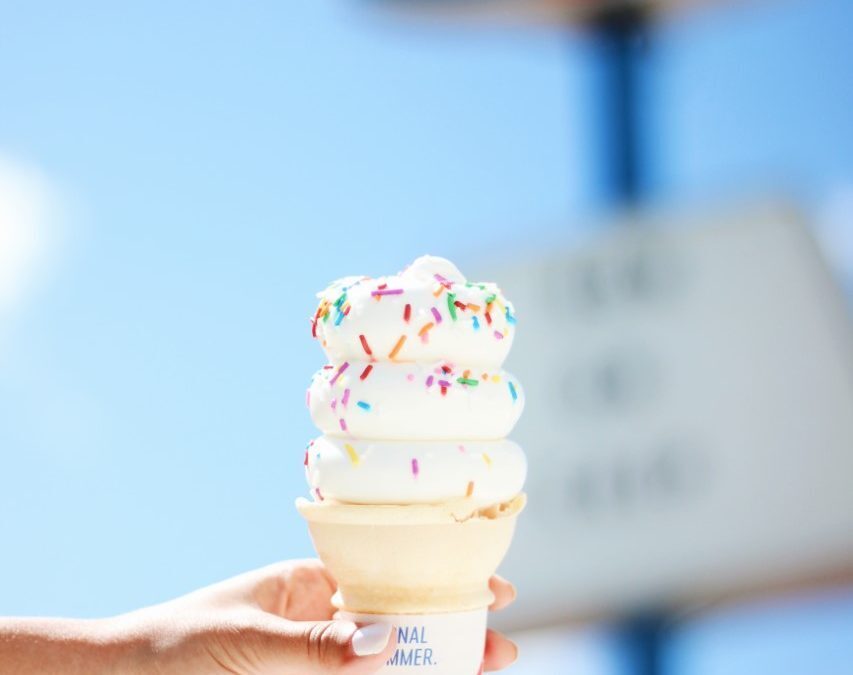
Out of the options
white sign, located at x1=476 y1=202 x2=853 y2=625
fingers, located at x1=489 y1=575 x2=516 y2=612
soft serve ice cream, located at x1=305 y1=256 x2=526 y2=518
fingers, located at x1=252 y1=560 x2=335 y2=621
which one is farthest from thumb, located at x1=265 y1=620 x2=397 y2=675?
white sign, located at x1=476 y1=202 x2=853 y2=625

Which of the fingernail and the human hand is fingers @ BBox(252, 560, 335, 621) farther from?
the fingernail

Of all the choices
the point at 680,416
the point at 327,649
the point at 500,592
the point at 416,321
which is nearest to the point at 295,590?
the point at 500,592

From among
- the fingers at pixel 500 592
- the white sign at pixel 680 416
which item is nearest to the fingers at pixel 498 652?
the fingers at pixel 500 592

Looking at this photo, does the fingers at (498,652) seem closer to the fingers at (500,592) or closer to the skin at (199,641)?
the fingers at (500,592)

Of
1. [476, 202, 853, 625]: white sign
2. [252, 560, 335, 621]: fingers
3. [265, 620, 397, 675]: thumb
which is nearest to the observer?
[265, 620, 397, 675]: thumb

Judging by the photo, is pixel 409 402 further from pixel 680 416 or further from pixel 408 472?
pixel 680 416

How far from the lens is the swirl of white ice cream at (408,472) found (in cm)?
143

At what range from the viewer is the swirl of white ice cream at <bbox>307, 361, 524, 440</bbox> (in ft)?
4.74

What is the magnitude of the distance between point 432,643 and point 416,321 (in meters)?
0.42

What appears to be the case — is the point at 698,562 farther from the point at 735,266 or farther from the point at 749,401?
the point at 735,266

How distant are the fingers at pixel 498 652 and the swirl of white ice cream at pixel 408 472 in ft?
1.26

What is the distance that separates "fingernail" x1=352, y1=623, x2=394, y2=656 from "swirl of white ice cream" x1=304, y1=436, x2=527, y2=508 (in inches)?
6.3

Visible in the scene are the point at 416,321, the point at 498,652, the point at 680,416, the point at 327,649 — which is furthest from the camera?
the point at 680,416

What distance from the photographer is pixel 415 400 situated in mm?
1443
